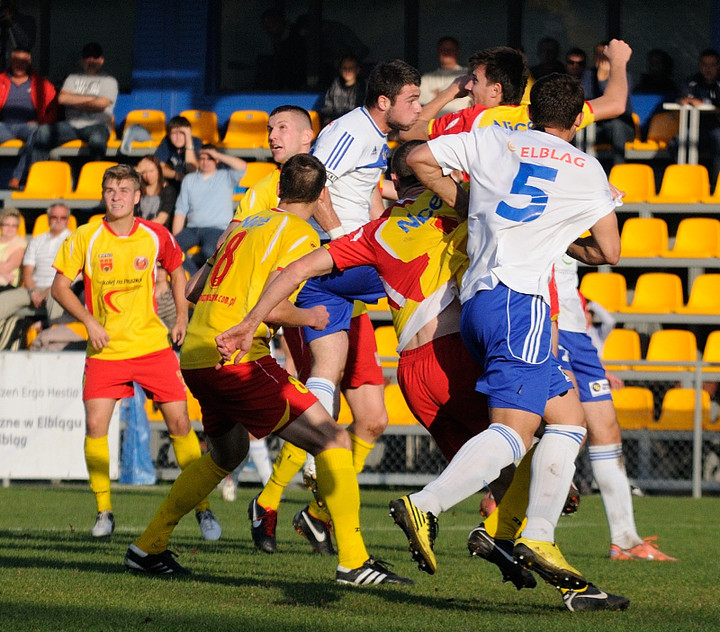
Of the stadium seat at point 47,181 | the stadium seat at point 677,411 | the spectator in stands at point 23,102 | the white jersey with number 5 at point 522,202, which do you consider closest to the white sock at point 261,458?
the stadium seat at point 677,411

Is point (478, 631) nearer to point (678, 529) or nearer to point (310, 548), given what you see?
point (310, 548)

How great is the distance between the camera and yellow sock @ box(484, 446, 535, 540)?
17.7 feet

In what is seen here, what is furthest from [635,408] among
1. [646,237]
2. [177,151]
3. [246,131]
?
[246,131]

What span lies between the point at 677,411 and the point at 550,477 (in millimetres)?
8338

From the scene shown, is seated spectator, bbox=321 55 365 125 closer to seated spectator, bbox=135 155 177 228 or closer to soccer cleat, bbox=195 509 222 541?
seated spectator, bbox=135 155 177 228

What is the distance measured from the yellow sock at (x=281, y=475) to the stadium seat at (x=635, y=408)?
656cm

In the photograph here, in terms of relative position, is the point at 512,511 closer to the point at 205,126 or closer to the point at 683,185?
the point at 683,185

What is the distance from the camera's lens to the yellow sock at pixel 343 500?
554 centimetres

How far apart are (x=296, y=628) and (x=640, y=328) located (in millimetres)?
11033

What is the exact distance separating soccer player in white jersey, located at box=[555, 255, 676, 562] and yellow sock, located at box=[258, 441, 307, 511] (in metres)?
1.67

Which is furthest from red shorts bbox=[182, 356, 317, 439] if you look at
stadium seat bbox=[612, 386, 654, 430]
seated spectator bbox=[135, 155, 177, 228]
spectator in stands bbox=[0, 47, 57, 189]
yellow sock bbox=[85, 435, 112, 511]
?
spectator in stands bbox=[0, 47, 57, 189]

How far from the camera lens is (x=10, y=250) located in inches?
606

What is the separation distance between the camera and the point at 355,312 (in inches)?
293

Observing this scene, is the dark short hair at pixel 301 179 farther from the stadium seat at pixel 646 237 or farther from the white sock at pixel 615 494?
the stadium seat at pixel 646 237
